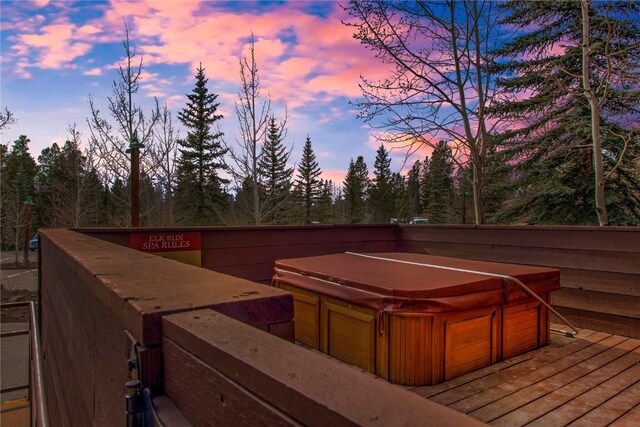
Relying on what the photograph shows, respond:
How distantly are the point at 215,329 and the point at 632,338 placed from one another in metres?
3.48

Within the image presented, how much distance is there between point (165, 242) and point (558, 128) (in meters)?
8.42

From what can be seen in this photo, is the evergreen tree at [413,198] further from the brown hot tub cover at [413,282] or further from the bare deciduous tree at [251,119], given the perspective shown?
the brown hot tub cover at [413,282]

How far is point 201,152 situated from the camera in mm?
21656

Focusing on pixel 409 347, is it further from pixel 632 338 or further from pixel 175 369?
pixel 632 338

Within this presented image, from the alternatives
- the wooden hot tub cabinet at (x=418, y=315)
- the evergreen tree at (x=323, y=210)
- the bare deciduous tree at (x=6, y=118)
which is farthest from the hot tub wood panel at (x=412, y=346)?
the evergreen tree at (x=323, y=210)

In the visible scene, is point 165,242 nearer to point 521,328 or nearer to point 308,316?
point 308,316

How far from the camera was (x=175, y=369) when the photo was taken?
2.18ft

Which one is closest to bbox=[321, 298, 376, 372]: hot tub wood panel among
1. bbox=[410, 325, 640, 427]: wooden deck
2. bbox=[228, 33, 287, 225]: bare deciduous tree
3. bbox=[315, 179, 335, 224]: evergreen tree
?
bbox=[410, 325, 640, 427]: wooden deck

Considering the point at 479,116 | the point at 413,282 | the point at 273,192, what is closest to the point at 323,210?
the point at 273,192

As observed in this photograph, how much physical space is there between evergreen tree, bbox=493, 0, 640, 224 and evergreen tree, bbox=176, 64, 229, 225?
15474 mm


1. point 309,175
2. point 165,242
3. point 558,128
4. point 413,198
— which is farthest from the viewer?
point 413,198

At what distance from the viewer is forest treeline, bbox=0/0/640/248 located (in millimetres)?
6316

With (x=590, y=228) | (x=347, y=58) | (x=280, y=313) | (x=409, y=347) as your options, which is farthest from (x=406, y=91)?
(x=280, y=313)

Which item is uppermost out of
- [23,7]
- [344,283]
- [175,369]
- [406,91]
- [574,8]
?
[574,8]
